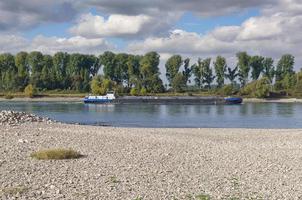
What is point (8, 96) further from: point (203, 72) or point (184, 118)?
point (184, 118)

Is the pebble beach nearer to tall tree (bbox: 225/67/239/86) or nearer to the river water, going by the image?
the river water

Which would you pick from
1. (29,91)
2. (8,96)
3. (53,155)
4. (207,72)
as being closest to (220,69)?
(207,72)

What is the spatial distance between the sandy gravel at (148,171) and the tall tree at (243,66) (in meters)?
166

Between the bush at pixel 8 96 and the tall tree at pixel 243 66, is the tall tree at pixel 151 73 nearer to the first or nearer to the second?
the tall tree at pixel 243 66

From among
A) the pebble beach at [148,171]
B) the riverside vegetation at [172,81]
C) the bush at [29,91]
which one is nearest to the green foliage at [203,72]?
the riverside vegetation at [172,81]

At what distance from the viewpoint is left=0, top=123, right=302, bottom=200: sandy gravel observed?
1570 centimetres

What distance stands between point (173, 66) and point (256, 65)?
34.3m

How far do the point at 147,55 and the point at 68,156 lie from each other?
175m

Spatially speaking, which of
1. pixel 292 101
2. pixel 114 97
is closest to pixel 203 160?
pixel 114 97

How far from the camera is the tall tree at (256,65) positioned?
641 ft

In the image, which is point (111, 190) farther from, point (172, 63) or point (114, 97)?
point (172, 63)

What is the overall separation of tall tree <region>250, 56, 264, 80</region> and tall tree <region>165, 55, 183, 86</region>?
29223mm

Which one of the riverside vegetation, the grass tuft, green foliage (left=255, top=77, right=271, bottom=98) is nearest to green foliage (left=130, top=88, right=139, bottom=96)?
the riverside vegetation

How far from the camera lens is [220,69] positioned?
192 meters
